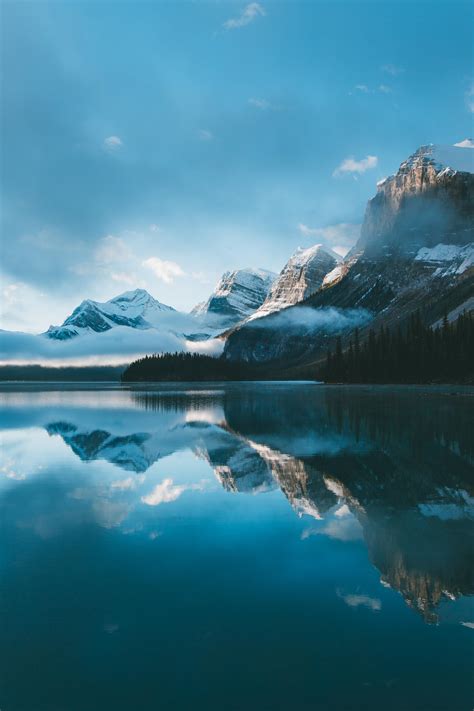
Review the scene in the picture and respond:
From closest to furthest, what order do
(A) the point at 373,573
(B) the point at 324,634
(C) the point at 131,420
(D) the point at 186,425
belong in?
(B) the point at 324,634
(A) the point at 373,573
(D) the point at 186,425
(C) the point at 131,420

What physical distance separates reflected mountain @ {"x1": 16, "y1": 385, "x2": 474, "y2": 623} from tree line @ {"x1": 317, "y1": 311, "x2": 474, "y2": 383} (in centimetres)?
9958

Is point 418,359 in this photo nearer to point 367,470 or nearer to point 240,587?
point 367,470

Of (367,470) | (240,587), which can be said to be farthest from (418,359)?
(240,587)

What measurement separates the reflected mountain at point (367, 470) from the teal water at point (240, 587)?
9cm

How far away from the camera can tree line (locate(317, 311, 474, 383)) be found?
139m

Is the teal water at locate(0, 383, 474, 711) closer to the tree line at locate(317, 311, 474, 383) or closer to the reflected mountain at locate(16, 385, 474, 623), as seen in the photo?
the reflected mountain at locate(16, 385, 474, 623)

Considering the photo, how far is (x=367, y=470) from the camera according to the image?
22.5m

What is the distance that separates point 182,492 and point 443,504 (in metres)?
9.02

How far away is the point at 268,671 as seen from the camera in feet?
24.8

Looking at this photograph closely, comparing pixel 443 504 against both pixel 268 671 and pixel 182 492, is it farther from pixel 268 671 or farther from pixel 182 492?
pixel 268 671

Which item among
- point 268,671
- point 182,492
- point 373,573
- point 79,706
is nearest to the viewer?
point 79,706

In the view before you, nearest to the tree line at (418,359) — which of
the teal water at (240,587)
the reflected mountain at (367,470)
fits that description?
the reflected mountain at (367,470)

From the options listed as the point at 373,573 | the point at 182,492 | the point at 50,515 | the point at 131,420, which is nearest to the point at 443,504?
the point at 373,573

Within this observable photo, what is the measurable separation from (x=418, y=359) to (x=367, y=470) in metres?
142
